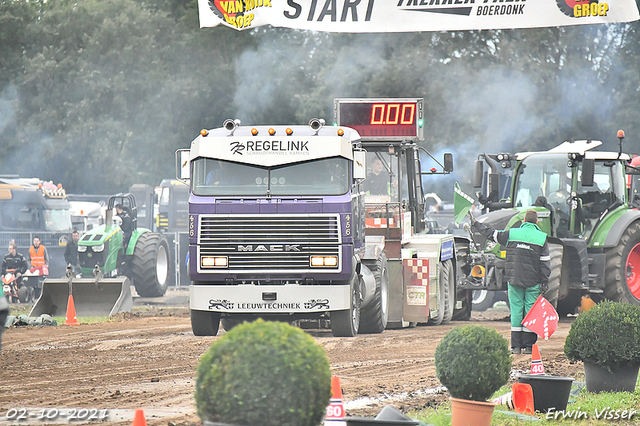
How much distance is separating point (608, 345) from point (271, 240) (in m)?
5.13

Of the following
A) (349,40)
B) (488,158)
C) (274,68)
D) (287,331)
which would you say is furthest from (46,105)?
(287,331)

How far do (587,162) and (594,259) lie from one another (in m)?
1.85

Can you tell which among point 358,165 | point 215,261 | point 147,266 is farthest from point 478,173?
point 147,266

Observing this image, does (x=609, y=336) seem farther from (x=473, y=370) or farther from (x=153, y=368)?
(x=153, y=368)

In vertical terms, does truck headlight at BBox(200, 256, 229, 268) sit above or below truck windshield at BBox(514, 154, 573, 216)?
below

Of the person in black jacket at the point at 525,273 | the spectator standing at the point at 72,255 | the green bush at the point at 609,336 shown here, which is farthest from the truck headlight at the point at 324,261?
the spectator standing at the point at 72,255

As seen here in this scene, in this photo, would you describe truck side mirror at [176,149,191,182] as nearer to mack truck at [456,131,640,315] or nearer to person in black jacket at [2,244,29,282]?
mack truck at [456,131,640,315]

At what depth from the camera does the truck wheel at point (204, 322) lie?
1448 centimetres

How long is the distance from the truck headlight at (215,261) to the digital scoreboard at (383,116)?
4.05m

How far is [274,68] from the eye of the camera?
37562 millimetres

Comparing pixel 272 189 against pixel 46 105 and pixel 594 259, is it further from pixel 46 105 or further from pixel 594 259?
pixel 46 105

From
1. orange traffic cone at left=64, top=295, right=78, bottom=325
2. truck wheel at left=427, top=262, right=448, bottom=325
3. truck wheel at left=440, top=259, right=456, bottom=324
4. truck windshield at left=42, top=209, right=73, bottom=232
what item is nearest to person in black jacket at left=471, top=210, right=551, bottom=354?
truck wheel at left=427, top=262, right=448, bottom=325

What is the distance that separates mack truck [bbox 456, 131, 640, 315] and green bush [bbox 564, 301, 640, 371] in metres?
7.12

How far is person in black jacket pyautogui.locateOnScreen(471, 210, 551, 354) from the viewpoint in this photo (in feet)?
43.5
